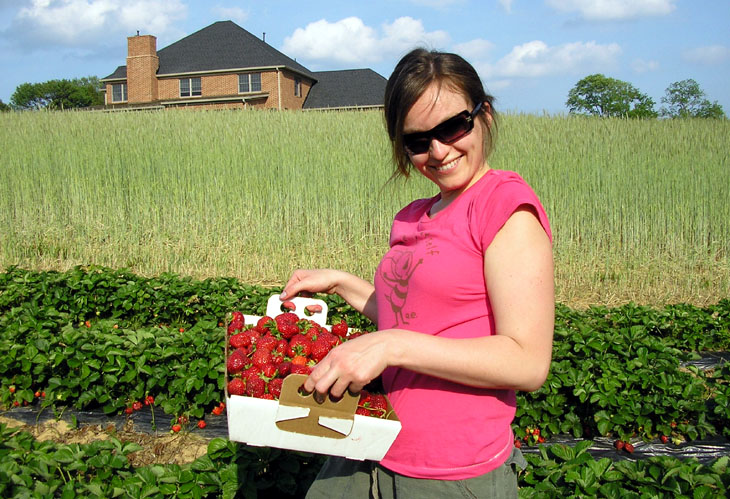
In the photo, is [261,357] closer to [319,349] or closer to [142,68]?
[319,349]

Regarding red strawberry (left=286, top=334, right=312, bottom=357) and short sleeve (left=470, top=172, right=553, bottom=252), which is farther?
red strawberry (left=286, top=334, right=312, bottom=357)

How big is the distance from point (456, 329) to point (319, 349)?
0.44 meters

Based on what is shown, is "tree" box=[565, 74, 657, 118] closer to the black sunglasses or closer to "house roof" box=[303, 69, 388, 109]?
"house roof" box=[303, 69, 388, 109]

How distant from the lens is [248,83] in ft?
108

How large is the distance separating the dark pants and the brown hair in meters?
0.69

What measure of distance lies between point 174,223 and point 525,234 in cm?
692

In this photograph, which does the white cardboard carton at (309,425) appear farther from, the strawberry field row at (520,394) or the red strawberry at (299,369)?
the strawberry field row at (520,394)

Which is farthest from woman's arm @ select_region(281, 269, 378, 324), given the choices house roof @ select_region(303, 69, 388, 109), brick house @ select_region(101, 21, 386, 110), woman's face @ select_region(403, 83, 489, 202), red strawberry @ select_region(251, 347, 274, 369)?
house roof @ select_region(303, 69, 388, 109)

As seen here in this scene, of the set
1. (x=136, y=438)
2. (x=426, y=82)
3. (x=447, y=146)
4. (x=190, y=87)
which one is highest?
(x=190, y=87)

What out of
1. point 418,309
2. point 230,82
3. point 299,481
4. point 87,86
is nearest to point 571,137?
point 299,481

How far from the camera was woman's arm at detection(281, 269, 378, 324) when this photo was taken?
1.68 m

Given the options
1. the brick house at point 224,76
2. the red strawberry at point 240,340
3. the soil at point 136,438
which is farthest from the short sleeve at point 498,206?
the brick house at point 224,76

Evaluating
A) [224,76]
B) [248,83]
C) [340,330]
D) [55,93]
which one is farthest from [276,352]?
[55,93]

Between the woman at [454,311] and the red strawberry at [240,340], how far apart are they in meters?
0.43
